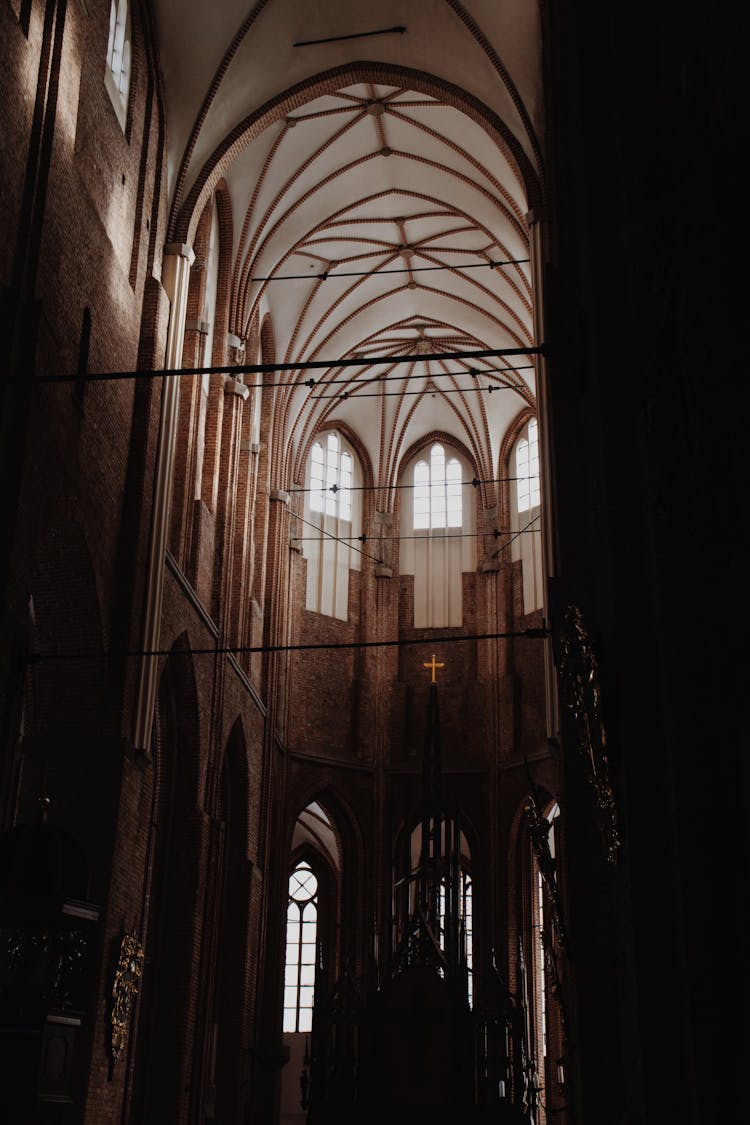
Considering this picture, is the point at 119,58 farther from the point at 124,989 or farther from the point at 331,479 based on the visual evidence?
the point at 331,479

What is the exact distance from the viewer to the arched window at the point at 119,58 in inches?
623

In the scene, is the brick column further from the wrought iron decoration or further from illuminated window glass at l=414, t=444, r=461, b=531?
illuminated window glass at l=414, t=444, r=461, b=531

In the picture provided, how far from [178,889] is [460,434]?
15.1 metres

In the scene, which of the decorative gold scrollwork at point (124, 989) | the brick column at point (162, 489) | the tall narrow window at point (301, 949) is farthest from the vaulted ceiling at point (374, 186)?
the decorative gold scrollwork at point (124, 989)

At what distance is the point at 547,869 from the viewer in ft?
44.0

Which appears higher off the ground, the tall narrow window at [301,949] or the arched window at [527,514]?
the arched window at [527,514]

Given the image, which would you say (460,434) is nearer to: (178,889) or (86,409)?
(178,889)

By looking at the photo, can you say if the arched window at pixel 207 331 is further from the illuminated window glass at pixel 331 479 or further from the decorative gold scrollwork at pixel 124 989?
the illuminated window glass at pixel 331 479

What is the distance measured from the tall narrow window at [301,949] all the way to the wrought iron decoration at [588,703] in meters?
19.8

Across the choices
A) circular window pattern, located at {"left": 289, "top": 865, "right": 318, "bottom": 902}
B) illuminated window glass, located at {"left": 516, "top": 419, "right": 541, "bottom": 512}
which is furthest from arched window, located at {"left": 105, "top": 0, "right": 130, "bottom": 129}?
circular window pattern, located at {"left": 289, "top": 865, "right": 318, "bottom": 902}

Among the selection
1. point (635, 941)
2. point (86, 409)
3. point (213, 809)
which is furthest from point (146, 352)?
point (635, 941)

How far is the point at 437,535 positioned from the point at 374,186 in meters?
9.17

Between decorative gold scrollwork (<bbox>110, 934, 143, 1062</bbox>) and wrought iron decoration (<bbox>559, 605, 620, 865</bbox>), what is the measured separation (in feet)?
22.9

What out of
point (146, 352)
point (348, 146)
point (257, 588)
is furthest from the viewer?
point (257, 588)
